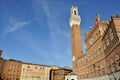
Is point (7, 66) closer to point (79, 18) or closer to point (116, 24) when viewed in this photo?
point (79, 18)

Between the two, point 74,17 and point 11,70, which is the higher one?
point 74,17

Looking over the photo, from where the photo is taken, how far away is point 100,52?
27078mm

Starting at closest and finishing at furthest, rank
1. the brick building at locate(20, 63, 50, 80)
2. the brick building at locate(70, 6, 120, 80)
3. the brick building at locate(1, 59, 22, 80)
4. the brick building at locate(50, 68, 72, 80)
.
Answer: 1. the brick building at locate(70, 6, 120, 80)
2. the brick building at locate(1, 59, 22, 80)
3. the brick building at locate(20, 63, 50, 80)
4. the brick building at locate(50, 68, 72, 80)

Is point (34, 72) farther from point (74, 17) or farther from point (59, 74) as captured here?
point (74, 17)

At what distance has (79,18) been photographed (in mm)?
55094

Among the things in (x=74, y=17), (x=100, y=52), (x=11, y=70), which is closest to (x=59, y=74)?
(x=11, y=70)

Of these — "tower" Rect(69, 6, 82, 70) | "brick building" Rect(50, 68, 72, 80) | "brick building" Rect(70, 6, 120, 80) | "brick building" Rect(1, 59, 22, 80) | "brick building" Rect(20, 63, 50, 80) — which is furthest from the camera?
"brick building" Rect(50, 68, 72, 80)

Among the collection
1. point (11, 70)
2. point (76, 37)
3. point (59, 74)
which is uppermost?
point (76, 37)

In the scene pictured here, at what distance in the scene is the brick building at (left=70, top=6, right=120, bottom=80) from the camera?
1872 centimetres

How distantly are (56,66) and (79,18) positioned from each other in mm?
25735

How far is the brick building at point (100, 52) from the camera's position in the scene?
737 inches

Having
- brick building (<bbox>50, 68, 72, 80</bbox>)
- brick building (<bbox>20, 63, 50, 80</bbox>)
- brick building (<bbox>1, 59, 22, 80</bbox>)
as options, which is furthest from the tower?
brick building (<bbox>1, 59, 22, 80</bbox>)

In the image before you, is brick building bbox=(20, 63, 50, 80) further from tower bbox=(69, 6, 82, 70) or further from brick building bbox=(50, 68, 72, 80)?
tower bbox=(69, 6, 82, 70)

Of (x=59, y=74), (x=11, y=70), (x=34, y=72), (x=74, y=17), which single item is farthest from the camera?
(x=74, y=17)
